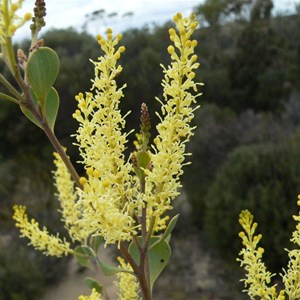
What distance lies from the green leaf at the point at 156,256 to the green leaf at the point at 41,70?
318 mm

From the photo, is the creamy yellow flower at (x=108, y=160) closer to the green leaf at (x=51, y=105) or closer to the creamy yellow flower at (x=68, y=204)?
the green leaf at (x=51, y=105)

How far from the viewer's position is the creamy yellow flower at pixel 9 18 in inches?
21.5

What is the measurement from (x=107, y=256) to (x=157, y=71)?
17.6 ft

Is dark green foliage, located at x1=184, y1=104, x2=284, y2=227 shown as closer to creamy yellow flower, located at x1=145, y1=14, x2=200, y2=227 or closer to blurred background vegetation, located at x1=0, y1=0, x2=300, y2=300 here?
blurred background vegetation, located at x1=0, y1=0, x2=300, y2=300

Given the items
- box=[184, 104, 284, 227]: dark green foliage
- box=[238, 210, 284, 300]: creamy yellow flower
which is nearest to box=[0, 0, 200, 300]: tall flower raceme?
box=[238, 210, 284, 300]: creamy yellow flower

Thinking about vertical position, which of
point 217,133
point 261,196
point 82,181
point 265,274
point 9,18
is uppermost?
point 9,18

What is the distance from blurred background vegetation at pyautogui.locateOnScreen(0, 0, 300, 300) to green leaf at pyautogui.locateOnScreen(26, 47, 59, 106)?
164cm

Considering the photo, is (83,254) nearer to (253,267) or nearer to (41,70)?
(253,267)

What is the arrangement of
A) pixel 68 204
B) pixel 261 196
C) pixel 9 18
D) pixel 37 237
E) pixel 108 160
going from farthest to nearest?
pixel 261 196
pixel 68 204
pixel 37 237
pixel 108 160
pixel 9 18

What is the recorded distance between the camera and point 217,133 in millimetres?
7855

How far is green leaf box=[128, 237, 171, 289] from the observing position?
0.81 meters

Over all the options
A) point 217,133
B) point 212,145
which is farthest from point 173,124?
point 217,133

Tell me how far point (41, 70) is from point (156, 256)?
1.29ft

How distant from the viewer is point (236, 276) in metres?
5.99
